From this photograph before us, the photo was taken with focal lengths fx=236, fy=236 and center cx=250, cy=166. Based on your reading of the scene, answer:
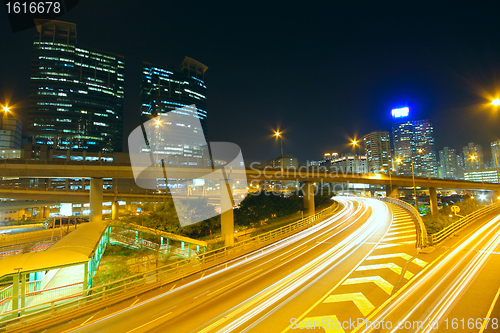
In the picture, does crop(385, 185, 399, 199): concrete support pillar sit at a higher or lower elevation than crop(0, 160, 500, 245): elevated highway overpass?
lower

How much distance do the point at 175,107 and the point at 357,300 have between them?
605ft

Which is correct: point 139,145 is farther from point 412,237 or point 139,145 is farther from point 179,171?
point 412,237

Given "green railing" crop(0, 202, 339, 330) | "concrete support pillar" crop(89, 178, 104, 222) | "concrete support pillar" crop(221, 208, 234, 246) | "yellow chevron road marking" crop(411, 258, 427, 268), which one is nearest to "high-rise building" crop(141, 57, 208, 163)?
"concrete support pillar" crop(89, 178, 104, 222)

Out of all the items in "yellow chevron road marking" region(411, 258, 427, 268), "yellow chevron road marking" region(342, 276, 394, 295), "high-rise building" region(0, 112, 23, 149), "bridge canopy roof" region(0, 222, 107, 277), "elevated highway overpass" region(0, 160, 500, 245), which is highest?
"high-rise building" region(0, 112, 23, 149)

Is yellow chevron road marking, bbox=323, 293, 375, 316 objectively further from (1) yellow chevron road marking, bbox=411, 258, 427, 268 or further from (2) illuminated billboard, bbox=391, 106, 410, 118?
(2) illuminated billboard, bbox=391, 106, 410, 118

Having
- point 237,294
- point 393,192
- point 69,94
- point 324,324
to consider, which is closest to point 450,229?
point 324,324

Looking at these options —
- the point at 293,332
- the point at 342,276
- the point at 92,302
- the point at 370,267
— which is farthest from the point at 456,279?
the point at 92,302

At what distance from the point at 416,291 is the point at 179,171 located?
2925 centimetres

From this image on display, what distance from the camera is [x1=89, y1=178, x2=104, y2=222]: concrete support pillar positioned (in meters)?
35.9

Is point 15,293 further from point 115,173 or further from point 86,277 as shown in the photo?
point 115,173

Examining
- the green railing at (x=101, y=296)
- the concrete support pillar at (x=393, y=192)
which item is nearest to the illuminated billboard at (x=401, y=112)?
the concrete support pillar at (x=393, y=192)

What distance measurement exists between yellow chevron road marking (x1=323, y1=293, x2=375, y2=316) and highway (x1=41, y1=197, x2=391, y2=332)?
0.70 meters

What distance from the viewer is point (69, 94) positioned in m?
130

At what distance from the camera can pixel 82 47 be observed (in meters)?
147
